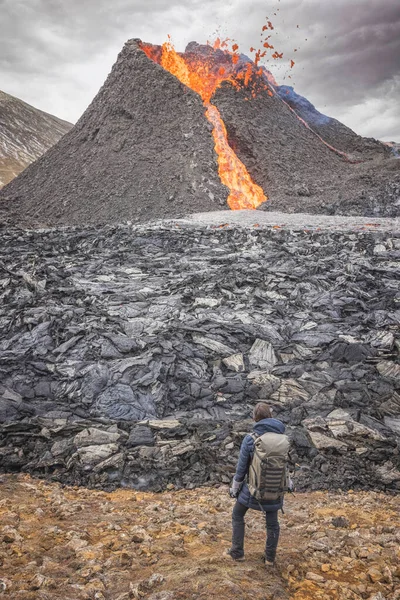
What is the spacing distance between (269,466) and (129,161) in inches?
1319

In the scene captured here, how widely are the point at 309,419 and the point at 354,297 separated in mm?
5265

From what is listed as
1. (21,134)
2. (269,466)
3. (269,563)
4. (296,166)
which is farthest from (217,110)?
→ (21,134)

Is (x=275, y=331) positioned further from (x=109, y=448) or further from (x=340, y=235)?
(x=340, y=235)

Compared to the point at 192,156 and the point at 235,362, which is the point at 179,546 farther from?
the point at 192,156

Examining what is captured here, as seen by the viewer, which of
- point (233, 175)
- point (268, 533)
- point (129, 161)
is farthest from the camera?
point (233, 175)

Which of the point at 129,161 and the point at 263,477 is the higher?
the point at 129,161

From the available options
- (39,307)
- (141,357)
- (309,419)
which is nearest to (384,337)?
(309,419)

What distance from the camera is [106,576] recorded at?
3404mm

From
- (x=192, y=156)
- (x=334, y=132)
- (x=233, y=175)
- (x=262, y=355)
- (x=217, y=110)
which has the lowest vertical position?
(x=262, y=355)

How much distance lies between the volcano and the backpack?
985 inches

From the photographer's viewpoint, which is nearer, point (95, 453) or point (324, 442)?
point (95, 453)

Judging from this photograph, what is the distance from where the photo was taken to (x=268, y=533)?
367 centimetres

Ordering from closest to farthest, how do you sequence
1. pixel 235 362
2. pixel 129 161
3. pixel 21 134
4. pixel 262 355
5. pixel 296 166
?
pixel 235 362 < pixel 262 355 < pixel 129 161 < pixel 296 166 < pixel 21 134

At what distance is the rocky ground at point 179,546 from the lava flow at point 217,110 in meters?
27.4
